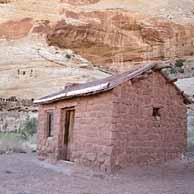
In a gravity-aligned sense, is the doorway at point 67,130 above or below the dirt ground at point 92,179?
above

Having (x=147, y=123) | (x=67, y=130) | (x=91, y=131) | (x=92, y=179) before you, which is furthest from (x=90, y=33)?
(x=92, y=179)

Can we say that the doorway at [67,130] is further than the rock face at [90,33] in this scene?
No

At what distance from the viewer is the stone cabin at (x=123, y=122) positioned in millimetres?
11641

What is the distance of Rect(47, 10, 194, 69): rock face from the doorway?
19589mm

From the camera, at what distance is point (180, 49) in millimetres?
33812

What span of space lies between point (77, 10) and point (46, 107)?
19711 millimetres

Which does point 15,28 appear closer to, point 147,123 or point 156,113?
point 156,113

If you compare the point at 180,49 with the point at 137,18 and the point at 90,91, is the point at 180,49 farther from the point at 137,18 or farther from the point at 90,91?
the point at 90,91

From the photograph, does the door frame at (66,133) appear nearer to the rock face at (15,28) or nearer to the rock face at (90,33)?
the rock face at (90,33)

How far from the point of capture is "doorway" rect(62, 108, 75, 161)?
558 inches

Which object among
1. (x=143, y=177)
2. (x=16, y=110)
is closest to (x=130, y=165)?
(x=143, y=177)

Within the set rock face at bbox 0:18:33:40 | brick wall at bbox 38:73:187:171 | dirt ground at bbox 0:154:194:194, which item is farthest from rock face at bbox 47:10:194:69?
dirt ground at bbox 0:154:194:194

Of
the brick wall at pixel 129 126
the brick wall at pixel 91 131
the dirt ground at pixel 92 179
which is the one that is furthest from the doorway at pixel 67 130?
the dirt ground at pixel 92 179

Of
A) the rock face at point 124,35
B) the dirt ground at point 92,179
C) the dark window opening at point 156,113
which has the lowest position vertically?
the dirt ground at point 92,179
